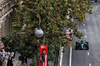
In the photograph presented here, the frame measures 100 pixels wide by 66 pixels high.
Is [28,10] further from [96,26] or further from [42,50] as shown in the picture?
[96,26]

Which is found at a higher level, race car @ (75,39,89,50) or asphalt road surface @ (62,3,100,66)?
race car @ (75,39,89,50)

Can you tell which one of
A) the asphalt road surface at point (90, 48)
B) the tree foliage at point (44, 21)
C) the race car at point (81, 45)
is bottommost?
the asphalt road surface at point (90, 48)

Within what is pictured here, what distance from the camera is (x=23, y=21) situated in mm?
32688

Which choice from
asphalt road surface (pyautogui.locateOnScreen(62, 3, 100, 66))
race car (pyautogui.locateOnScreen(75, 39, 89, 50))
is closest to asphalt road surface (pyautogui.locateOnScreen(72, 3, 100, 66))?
asphalt road surface (pyautogui.locateOnScreen(62, 3, 100, 66))

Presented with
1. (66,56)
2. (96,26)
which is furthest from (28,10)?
(96,26)

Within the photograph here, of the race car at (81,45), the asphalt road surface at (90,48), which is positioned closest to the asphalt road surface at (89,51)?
the asphalt road surface at (90,48)

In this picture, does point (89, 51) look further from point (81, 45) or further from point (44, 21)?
point (44, 21)

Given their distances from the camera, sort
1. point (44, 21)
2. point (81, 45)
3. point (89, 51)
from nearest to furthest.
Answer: point (44, 21) → point (89, 51) → point (81, 45)

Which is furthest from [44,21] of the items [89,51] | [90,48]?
[90,48]

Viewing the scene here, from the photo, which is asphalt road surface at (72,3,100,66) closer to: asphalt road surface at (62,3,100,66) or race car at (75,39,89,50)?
asphalt road surface at (62,3,100,66)

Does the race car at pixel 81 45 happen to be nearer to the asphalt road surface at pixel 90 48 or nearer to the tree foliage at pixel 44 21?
the asphalt road surface at pixel 90 48

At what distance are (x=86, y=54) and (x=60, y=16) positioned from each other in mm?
18624

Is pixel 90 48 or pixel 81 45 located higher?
pixel 81 45

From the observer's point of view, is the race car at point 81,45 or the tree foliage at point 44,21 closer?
the tree foliage at point 44,21
